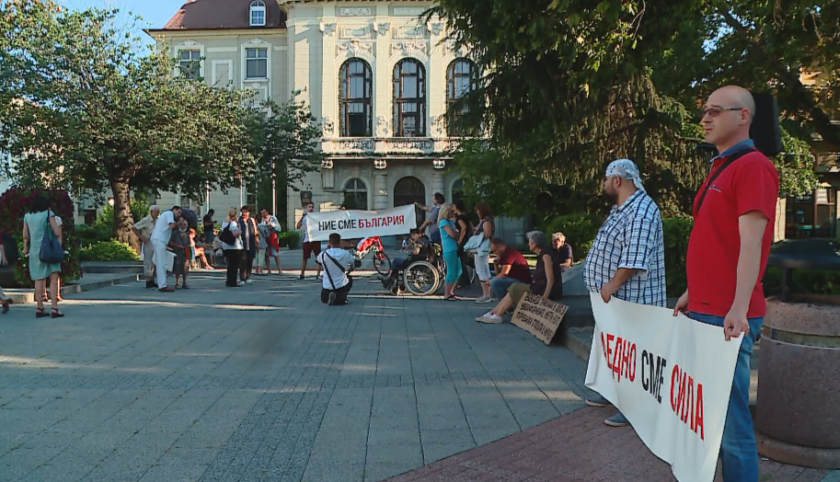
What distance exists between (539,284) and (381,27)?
3880 centimetres

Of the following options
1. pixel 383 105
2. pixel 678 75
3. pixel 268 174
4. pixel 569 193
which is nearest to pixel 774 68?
pixel 678 75

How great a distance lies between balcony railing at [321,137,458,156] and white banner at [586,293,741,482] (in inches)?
1667

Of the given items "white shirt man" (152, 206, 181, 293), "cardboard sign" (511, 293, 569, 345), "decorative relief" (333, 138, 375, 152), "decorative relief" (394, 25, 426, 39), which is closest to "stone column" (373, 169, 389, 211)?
"decorative relief" (333, 138, 375, 152)

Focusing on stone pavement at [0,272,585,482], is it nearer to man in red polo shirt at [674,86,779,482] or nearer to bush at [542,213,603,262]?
man in red polo shirt at [674,86,779,482]

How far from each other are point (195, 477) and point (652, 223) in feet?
10.9

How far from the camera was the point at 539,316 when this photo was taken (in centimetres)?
995

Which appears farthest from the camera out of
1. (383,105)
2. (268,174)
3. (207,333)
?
(383,105)

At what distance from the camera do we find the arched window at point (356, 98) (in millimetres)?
47688

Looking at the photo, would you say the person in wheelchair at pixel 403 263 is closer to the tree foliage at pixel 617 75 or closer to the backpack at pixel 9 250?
the tree foliage at pixel 617 75

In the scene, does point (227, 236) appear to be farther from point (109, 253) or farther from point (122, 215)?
point (122, 215)

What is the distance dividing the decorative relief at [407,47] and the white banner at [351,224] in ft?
97.0

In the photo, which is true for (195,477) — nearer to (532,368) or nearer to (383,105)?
(532,368)

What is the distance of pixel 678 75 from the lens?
15727mm

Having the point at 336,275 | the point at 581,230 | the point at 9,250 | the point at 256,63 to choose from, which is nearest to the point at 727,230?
the point at 336,275
